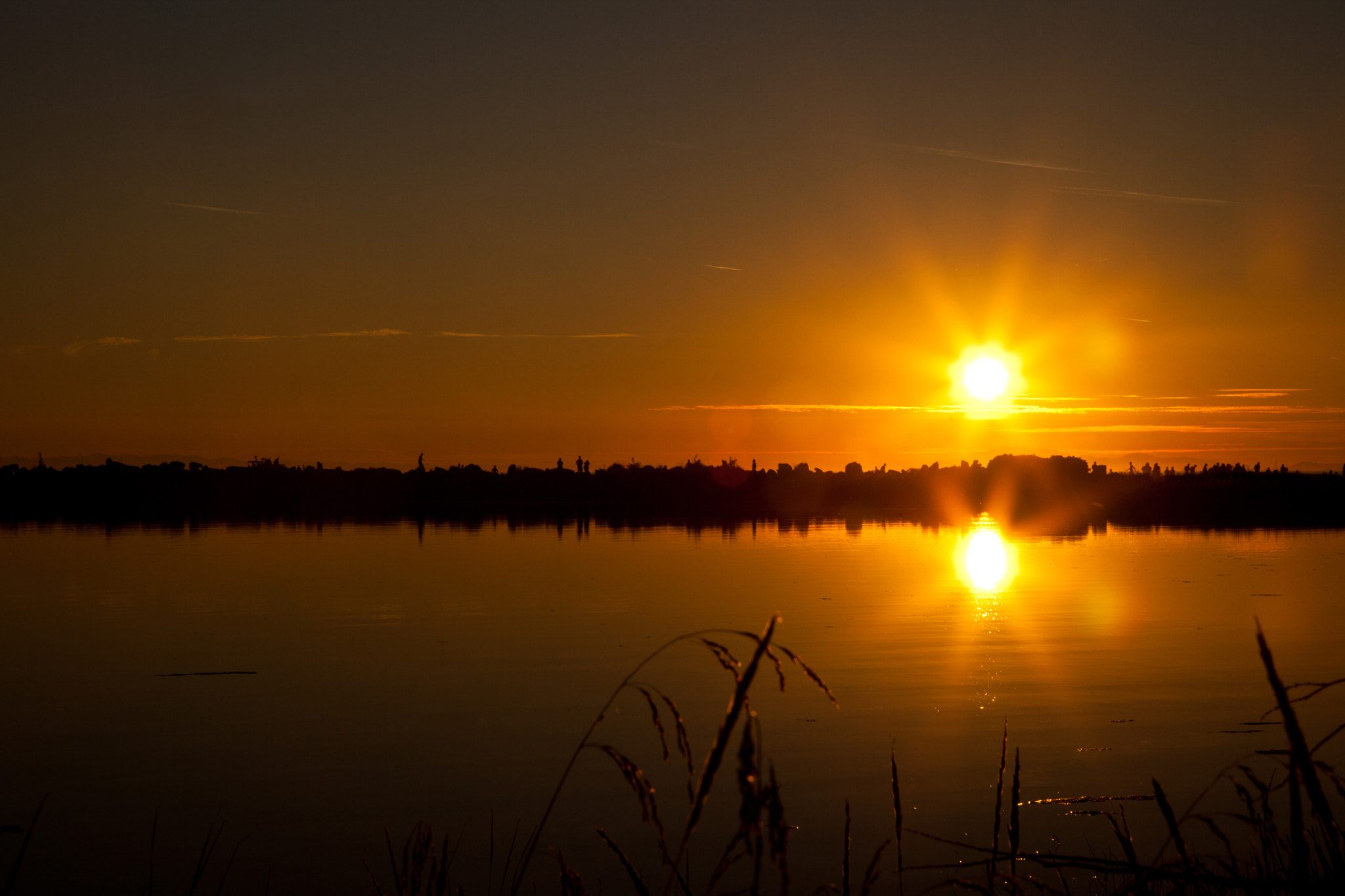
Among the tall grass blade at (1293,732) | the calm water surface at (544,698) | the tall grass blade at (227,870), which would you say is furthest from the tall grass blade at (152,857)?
the tall grass blade at (1293,732)

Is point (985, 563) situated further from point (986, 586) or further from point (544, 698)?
point (544, 698)

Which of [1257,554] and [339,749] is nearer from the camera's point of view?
[339,749]

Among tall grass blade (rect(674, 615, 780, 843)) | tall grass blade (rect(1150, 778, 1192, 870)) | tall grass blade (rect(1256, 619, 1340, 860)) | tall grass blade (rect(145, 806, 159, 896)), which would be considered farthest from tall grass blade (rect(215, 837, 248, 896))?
tall grass blade (rect(1256, 619, 1340, 860))

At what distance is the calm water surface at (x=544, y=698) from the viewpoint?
9.90m

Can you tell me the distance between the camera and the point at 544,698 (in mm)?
14727

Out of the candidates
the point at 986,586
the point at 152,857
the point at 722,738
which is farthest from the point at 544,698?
the point at 986,586

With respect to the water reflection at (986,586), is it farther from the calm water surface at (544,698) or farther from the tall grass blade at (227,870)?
the tall grass blade at (227,870)

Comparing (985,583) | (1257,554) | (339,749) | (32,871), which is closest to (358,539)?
(985,583)

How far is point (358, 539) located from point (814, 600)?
26.5 meters

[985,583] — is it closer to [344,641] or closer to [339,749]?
[344,641]

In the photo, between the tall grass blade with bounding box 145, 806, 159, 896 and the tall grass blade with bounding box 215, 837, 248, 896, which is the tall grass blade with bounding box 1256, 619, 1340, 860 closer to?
the tall grass blade with bounding box 145, 806, 159, 896

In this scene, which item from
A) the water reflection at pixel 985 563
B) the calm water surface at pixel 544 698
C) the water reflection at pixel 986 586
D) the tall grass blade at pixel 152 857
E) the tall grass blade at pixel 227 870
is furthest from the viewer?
the water reflection at pixel 985 563

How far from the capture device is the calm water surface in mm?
9898

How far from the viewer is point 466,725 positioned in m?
13.2
